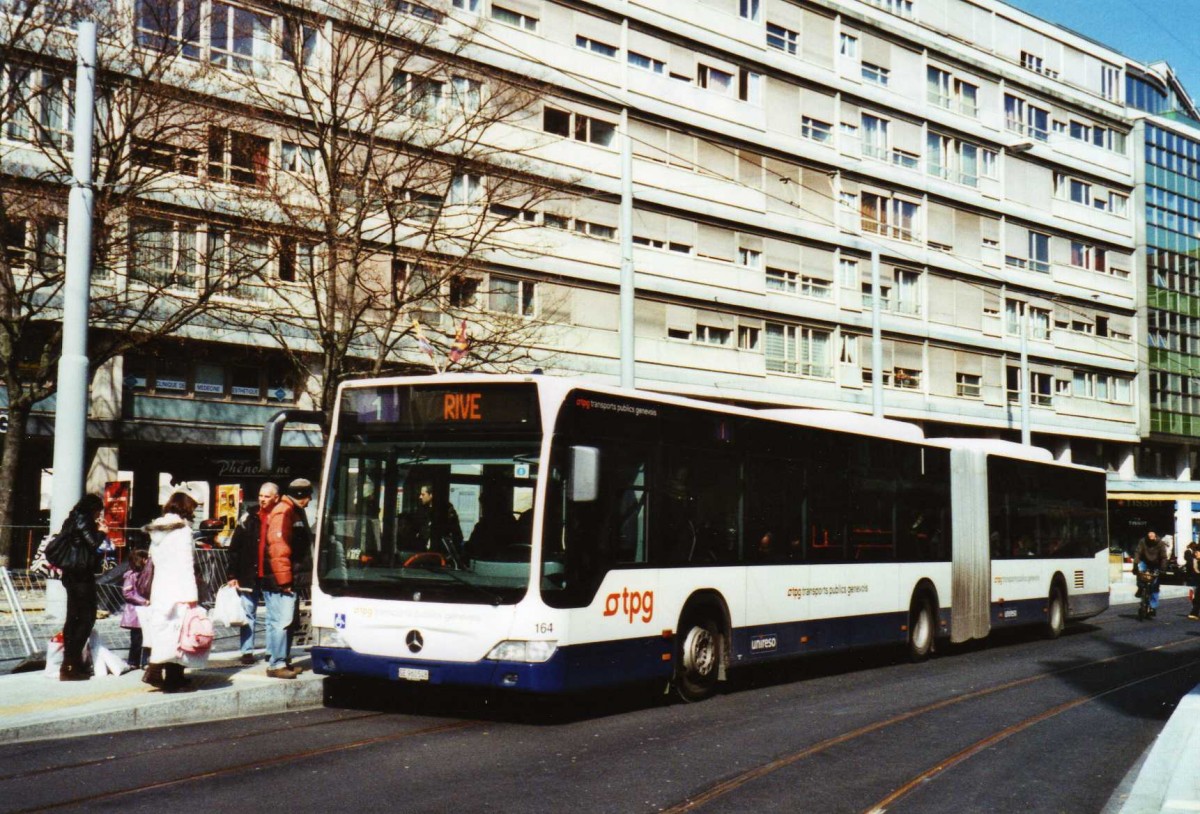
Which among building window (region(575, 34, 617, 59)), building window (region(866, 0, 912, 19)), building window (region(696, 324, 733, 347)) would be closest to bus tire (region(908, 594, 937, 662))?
building window (region(696, 324, 733, 347))

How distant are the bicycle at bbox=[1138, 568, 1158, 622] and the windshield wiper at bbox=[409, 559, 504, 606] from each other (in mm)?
19648

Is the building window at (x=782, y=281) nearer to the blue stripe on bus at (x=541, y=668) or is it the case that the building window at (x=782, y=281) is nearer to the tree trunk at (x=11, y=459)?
the tree trunk at (x=11, y=459)

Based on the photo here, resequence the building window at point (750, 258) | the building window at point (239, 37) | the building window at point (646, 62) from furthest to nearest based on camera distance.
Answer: the building window at point (750, 258)
the building window at point (646, 62)
the building window at point (239, 37)

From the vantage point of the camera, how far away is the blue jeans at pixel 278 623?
11320 mm

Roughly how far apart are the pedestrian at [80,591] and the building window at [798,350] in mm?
31099

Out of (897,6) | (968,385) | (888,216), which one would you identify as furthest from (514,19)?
(968,385)

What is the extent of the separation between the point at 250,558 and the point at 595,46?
2737cm

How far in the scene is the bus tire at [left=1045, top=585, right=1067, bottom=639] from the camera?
20.2m

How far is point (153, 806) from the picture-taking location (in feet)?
22.5

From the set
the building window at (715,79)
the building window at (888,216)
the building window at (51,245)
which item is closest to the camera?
the building window at (51,245)

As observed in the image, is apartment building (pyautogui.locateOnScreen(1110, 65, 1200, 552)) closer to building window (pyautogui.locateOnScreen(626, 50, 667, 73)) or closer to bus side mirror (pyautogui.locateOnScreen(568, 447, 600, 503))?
building window (pyautogui.locateOnScreen(626, 50, 667, 73))

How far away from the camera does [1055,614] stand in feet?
66.8

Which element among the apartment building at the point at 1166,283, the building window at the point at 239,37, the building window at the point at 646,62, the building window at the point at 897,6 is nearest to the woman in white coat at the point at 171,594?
the building window at the point at 239,37

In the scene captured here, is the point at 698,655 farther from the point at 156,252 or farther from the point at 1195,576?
the point at 1195,576
